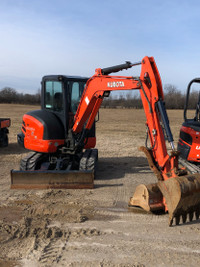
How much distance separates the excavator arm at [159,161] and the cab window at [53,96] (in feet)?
4.87

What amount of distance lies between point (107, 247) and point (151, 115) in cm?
237

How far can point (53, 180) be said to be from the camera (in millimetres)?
6773

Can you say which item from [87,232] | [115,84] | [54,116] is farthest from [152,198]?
[54,116]

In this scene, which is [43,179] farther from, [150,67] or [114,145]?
[114,145]

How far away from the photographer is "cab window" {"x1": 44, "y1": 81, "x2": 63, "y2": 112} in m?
7.42

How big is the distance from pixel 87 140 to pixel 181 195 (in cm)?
376

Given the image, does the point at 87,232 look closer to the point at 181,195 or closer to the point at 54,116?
the point at 181,195

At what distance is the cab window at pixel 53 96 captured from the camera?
742 centimetres

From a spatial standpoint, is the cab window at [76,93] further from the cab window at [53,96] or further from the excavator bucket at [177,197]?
the excavator bucket at [177,197]

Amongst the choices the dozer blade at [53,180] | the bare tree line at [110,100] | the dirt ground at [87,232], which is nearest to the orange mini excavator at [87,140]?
the dozer blade at [53,180]

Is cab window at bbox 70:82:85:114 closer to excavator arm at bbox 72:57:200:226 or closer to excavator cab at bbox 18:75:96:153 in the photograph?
excavator cab at bbox 18:75:96:153

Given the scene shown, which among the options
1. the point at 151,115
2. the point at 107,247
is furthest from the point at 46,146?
the point at 107,247

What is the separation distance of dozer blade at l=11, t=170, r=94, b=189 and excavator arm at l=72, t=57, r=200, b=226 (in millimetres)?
1588

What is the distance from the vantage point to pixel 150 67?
528 cm
